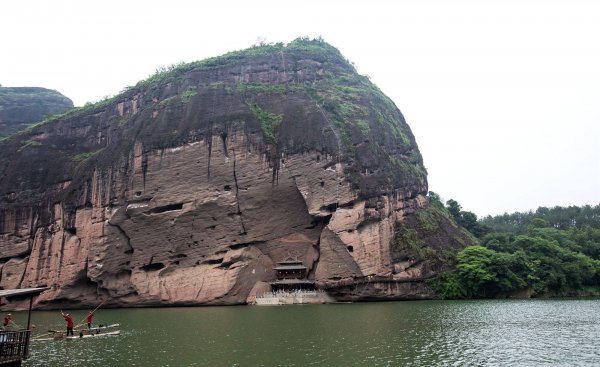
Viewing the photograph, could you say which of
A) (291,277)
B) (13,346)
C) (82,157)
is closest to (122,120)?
(82,157)

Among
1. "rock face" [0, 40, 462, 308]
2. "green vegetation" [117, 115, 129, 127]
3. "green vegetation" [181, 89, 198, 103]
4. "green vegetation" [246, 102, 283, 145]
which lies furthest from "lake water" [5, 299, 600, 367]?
"green vegetation" [117, 115, 129, 127]

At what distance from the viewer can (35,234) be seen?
40250 millimetres

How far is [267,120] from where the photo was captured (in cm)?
4184

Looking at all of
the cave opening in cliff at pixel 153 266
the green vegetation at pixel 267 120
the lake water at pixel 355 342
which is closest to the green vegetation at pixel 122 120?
the green vegetation at pixel 267 120

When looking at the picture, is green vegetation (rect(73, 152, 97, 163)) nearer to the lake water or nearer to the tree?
the lake water

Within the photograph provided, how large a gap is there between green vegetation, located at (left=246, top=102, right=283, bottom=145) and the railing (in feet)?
90.4

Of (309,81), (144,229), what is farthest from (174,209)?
(309,81)

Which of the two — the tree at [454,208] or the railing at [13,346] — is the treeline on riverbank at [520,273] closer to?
the tree at [454,208]

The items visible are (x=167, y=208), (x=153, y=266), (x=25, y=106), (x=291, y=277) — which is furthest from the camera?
(x=25, y=106)

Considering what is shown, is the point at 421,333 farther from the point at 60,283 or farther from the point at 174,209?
the point at 60,283

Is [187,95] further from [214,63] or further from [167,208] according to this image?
[167,208]

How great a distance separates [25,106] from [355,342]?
191 feet

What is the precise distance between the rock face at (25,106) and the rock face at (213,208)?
17596mm

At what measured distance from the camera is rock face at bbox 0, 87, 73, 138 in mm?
56719
